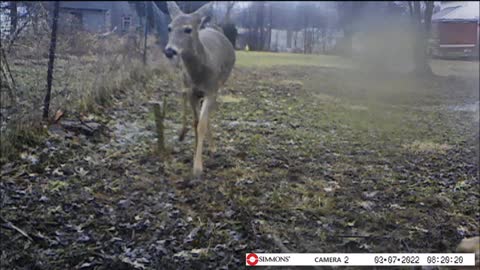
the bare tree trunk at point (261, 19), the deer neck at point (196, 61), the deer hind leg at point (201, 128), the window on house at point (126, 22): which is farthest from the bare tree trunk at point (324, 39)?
the deer hind leg at point (201, 128)

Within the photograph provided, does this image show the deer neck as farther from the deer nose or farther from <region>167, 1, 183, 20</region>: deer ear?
<region>167, 1, 183, 20</region>: deer ear

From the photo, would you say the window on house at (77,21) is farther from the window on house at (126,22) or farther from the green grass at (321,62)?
the green grass at (321,62)

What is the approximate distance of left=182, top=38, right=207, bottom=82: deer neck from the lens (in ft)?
8.25

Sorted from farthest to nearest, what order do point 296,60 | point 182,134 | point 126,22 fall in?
1. point 182,134
2. point 126,22
3. point 296,60

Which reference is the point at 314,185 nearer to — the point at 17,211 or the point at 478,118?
the point at 478,118

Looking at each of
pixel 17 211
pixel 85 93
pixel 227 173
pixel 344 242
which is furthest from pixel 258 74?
pixel 85 93

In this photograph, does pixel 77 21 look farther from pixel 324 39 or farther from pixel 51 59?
pixel 324 39

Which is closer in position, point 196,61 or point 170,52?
point 170,52

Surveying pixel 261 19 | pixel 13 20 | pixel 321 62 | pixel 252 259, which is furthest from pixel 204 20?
pixel 13 20

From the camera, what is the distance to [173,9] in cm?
203

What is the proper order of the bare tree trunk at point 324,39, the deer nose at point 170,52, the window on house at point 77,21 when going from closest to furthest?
the bare tree trunk at point 324,39
the deer nose at point 170,52
the window on house at point 77,21

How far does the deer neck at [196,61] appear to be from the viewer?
2516mm

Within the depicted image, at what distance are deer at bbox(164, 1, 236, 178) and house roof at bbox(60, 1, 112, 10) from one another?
20.9 inches

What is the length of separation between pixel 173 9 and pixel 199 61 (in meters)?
0.65
